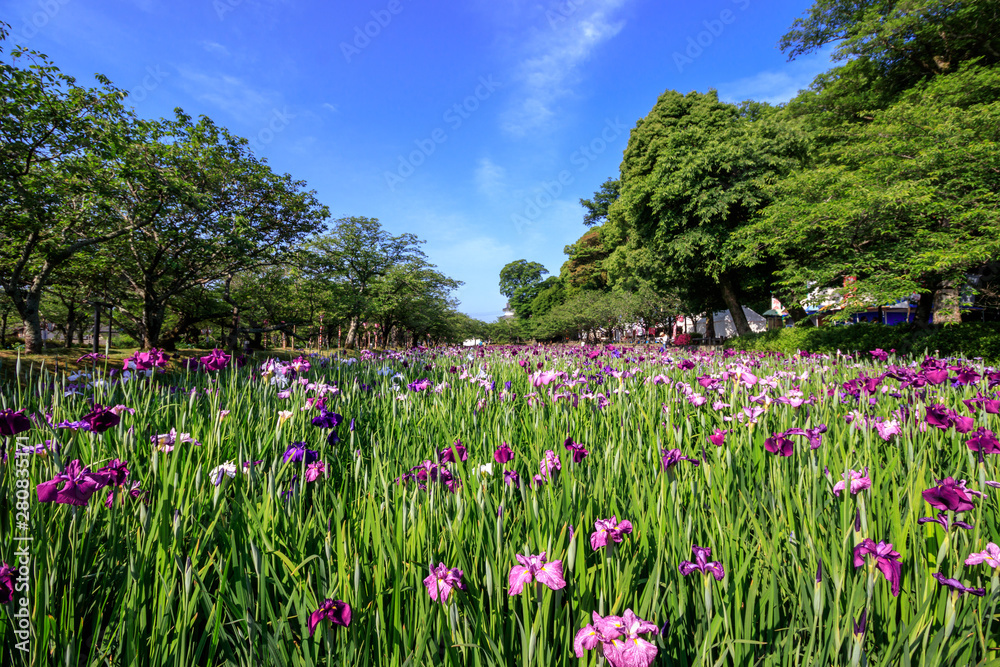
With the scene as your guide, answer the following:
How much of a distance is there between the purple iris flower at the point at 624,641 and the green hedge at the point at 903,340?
1017 cm

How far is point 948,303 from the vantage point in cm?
1223

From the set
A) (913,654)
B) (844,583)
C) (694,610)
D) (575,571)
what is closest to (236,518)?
(575,571)

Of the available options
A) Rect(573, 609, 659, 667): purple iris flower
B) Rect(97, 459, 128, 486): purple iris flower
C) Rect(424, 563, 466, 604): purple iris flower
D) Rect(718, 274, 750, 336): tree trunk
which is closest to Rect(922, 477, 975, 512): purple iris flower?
Rect(573, 609, 659, 667): purple iris flower

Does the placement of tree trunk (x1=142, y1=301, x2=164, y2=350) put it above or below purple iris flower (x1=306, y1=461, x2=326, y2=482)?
above

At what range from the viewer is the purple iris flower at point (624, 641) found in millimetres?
755

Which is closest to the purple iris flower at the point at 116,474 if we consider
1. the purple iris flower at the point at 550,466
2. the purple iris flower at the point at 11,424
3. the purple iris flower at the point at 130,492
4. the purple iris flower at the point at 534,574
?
the purple iris flower at the point at 130,492

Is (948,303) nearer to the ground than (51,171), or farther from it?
nearer to the ground

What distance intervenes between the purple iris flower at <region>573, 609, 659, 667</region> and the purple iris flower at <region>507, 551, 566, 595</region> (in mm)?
114

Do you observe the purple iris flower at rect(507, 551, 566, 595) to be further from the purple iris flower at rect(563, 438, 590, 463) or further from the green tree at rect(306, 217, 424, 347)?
the green tree at rect(306, 217, 424, 347)

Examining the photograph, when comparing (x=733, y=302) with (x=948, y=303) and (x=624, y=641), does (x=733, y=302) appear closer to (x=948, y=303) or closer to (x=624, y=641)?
(x=948, y=303)

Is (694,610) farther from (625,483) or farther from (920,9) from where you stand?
(920,9)

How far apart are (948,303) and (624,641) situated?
17.2 meters

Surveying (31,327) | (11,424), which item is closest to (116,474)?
(11,424)

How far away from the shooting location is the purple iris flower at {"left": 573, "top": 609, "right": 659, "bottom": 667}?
755 mm
